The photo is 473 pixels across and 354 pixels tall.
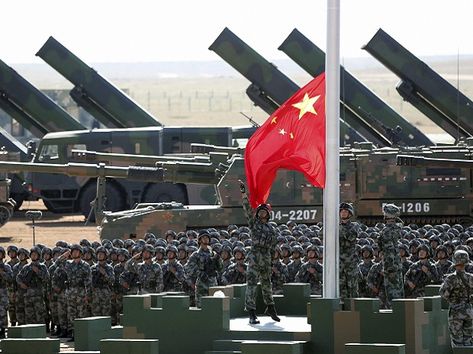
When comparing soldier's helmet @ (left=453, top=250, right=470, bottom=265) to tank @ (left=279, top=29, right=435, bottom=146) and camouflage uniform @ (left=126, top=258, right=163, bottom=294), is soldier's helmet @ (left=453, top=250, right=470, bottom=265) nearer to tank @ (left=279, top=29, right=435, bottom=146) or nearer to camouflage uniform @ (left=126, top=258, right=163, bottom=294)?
camouflage uniform @ (left=126, top=258, right=163, bottom=294)

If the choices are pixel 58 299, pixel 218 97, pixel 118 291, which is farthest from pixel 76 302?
pixel 218 97

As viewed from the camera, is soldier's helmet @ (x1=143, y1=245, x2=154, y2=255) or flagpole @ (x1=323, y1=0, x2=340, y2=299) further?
soldier's helmet @ (x1=143, y1=245, x2=154, y2=255)

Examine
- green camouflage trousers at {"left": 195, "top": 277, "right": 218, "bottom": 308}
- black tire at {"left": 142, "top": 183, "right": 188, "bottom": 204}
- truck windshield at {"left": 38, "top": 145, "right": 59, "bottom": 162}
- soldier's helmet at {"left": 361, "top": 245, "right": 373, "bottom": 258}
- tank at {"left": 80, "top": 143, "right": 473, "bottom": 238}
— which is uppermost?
truck windshield at {"left": 38, "top": 145, "right": 59, "bottom": 162}

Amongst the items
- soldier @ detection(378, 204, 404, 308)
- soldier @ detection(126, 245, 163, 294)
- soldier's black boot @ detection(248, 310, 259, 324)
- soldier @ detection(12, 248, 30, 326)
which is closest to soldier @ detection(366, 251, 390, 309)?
soldier @ detection(378, 204, 404, 308)

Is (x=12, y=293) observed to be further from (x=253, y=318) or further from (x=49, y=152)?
(x=49, y=152)

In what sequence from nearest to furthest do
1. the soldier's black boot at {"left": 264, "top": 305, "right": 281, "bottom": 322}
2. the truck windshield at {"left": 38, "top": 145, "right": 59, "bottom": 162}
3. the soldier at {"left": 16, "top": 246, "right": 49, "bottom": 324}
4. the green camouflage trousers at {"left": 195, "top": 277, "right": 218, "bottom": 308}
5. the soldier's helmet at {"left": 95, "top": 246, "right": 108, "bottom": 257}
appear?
the soldier's black boot at {"left": 264, "top": 305, "right": 281, "bottom": 322} → the green camouflage trousers at {"left": 195, "top": 277, "right": 218, "bottom": 308} → the soldier's helmet at {"left": 95, "top": 246, "right": 108, "bottom": 257} → the soldier at {"left": 16, "top": 246, "right": 49, "bottom": 324} → the truck windshield at {"left": 38, "top": 145, "right": 59, "bottom": 162}

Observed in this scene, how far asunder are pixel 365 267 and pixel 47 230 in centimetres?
1737

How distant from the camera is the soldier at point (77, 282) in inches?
782

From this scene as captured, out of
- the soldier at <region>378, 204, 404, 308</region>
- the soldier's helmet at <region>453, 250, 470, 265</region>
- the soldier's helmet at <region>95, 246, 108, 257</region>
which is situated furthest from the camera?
the soldier's helmet at <region>95, 246, 108, 257</region>

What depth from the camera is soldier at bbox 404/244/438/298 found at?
18.1 m

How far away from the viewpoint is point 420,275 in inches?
717

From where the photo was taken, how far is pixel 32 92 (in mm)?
41594

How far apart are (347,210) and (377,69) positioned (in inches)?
6212

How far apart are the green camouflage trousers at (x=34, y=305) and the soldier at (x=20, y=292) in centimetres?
7
